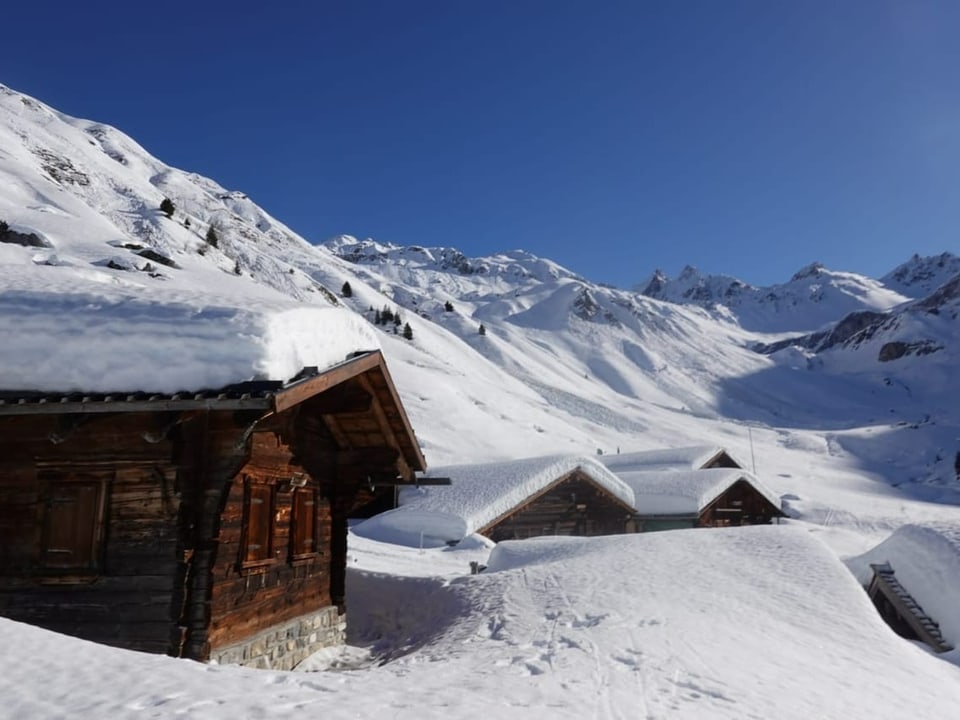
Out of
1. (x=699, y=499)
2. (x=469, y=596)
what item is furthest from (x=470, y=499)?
(x=469, y=596)

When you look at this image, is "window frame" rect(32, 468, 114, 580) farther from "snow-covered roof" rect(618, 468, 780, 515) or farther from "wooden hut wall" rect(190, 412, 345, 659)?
"snow-covered roof" rect(618, 468, 780, 515)

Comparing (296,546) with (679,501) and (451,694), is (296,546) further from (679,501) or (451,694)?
(679,501)

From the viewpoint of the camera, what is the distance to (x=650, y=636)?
8680mm

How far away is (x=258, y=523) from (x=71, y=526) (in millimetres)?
2069

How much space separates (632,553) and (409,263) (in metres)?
190

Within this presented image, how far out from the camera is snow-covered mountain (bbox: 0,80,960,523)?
7.29m

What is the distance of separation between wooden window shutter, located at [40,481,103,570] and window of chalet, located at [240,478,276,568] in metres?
1.57

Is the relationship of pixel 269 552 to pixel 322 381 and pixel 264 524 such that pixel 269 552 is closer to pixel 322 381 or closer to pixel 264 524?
pixel 264 524

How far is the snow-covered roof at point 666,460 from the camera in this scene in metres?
35.1

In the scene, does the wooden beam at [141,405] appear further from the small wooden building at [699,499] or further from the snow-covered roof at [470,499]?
the small wooden building at [699,499]

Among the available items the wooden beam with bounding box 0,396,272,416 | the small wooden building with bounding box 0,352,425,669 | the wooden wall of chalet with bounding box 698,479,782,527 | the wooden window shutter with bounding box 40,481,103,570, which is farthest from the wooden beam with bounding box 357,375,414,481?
the wooden wall of chalet with bounding box 698,479,782,527

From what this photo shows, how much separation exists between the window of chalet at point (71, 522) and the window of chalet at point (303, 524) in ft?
9.08

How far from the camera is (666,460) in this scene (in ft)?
118

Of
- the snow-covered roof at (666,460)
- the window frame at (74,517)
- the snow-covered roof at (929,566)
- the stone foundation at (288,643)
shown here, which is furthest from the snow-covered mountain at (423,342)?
the snow-covered roof at (929,566)
